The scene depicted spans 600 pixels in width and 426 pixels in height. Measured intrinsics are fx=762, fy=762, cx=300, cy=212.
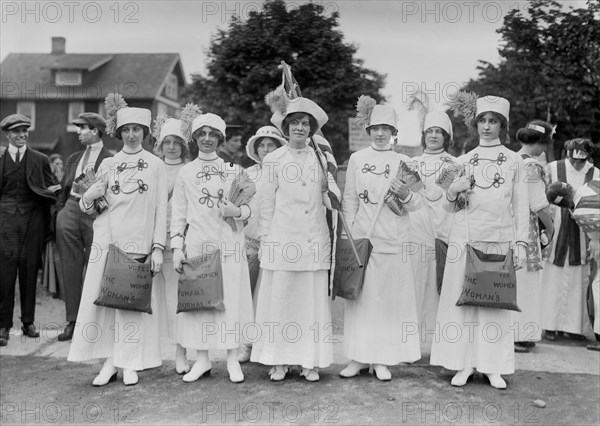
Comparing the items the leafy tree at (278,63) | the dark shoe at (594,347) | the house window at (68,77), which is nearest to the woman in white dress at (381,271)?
the dark shoe at (594,347)

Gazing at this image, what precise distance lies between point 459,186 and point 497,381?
1603 millimetres

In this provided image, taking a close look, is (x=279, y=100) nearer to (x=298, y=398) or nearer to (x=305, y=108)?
(x=305, y=108)

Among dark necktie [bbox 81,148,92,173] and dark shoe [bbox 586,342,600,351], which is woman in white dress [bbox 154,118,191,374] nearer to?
dark necktie [bbox 81,148,92,173]

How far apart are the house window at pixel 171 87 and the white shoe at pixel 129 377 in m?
37.3

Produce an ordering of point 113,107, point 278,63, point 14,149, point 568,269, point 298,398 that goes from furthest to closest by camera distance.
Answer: point 278,63
point 568,269
point 14,149
point 113,107
point 298,398

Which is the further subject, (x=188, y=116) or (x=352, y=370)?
(x=188, y=116)

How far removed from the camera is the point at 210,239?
6219mm

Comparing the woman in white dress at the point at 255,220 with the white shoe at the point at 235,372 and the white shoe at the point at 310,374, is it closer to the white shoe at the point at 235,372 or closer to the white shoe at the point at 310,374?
the white shoe at the point at 235,372

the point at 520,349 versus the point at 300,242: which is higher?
the point at 300,242

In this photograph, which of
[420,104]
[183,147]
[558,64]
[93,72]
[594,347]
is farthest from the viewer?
[93,72]

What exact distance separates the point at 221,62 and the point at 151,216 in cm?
1124

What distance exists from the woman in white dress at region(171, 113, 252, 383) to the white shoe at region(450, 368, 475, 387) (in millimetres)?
1732

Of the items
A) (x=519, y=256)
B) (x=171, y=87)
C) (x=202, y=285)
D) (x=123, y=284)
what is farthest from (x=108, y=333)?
(x=171, y=87)

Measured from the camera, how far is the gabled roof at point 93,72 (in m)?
39.4
